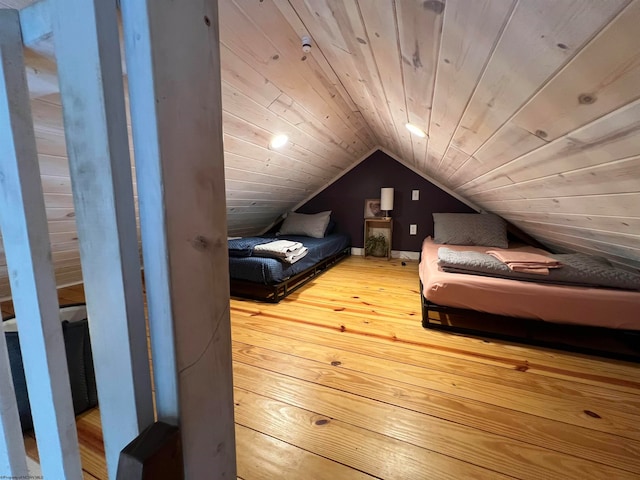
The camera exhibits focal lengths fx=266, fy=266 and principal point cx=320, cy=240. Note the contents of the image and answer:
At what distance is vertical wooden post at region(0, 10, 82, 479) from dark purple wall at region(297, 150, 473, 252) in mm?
3727

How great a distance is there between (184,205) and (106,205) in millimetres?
124

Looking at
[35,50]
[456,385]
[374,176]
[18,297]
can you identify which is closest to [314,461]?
[456,385]

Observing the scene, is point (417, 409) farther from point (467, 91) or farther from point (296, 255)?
point (296, 255)

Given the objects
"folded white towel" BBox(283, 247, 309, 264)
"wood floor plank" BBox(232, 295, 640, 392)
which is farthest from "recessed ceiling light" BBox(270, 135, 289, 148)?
"wood floor plank" BBox(232, 295, 640, 392)

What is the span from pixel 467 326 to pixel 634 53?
1.74 metres

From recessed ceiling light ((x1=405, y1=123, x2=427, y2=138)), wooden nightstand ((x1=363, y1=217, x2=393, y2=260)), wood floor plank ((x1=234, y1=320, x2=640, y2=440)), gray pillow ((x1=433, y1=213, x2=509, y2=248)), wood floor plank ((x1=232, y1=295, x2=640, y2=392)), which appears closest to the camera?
wood floor plank ((x1=234, y1=320, x2=640, y2=440))

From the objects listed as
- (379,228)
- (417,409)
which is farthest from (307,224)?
(417,409)

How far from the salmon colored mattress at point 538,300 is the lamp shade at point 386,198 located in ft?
6.40

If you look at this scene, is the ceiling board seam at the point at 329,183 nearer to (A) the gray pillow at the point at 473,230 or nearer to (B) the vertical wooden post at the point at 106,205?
(A) the gray pillow at the point at 473,230

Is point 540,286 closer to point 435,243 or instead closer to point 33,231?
point 435,243

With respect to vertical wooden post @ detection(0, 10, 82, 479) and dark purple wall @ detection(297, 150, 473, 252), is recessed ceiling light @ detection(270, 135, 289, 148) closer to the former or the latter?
vertical wooden post @ detection(0, 10, 82, 479)

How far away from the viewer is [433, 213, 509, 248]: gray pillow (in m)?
2.90

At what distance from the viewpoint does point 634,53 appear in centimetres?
50

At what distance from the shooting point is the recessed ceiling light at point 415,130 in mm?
1814
